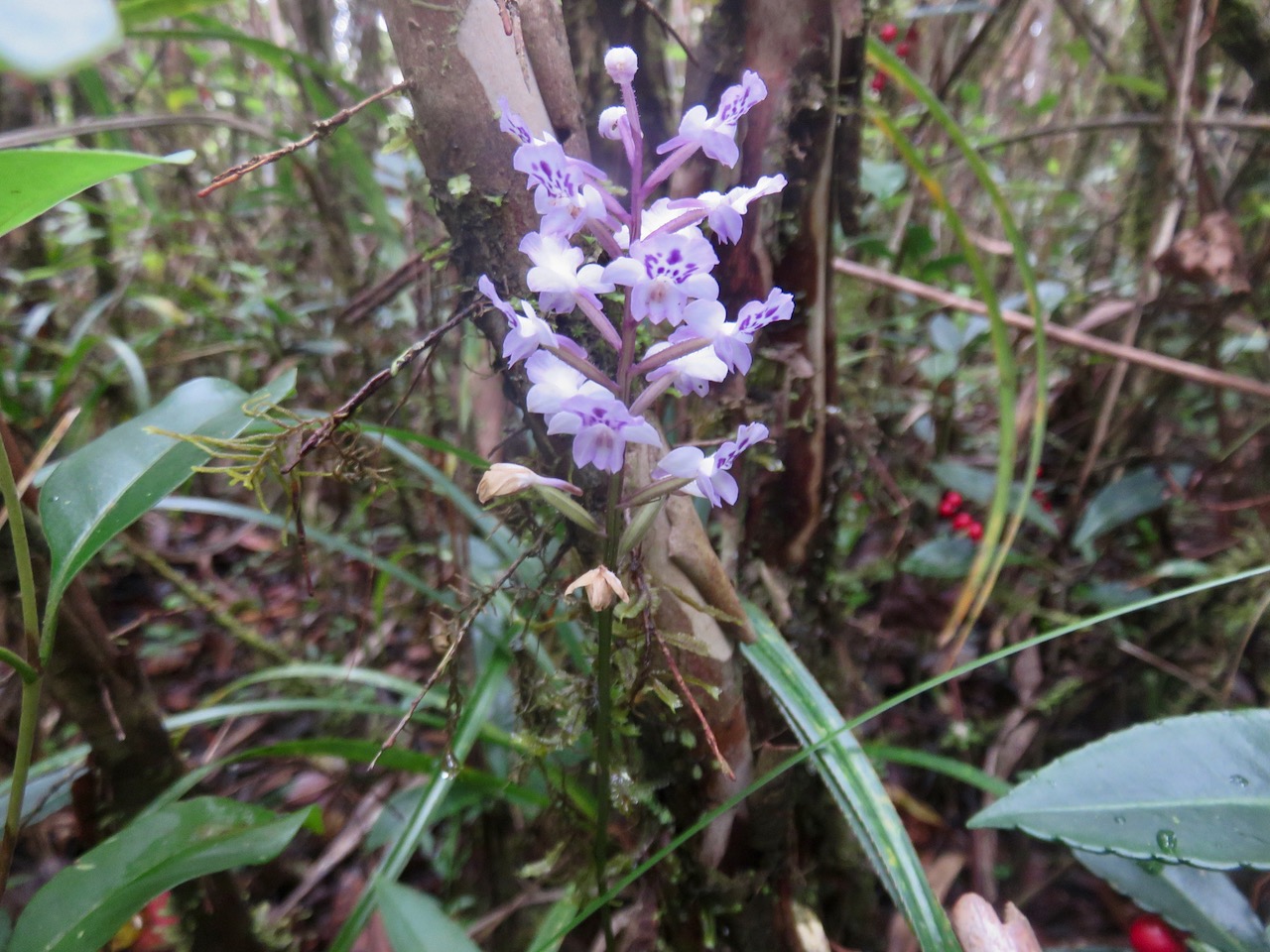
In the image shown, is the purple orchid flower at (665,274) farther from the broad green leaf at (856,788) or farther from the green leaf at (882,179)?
the green leaf at (882,179)

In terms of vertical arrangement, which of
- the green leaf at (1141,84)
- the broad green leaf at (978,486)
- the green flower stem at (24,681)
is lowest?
the broad green leaf at (978,486)

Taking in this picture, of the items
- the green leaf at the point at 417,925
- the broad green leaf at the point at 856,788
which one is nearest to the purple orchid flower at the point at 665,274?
the broad green leaf at the point at 856,788

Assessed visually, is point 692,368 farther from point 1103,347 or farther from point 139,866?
Result: point 1103,347

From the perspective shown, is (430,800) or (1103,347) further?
(1103,347)

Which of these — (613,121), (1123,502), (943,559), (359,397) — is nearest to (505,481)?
(359,397)

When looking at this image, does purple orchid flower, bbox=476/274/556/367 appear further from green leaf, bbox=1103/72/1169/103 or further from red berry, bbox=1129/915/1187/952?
green leaf, bbox=1103/72/1169/103

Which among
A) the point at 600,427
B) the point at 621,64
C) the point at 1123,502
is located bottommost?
the point at 1123,502
